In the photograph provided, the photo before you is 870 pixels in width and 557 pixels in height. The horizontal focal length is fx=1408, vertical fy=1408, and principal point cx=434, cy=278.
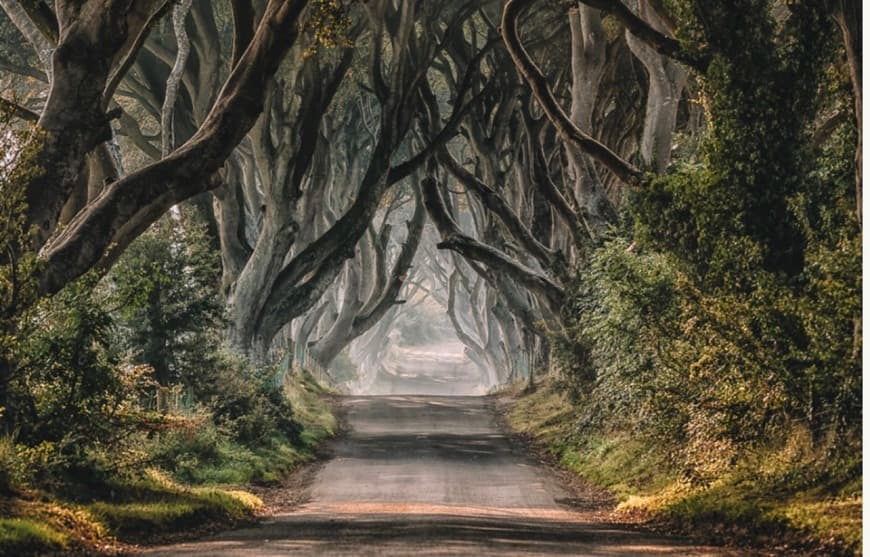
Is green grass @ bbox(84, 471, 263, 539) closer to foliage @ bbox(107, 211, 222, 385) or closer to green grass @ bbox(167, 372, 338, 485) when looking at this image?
green grass @ bbox(167, 372, 338, 485)

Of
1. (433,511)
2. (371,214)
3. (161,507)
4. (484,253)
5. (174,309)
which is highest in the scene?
(371,214)

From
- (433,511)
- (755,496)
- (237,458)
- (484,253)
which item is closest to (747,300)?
(755,496)

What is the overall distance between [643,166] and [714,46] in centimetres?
368

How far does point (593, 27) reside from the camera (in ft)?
82.3

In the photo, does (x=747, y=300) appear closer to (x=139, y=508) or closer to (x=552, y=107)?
(x=552, y=107)

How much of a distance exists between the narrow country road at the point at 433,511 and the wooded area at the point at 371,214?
166cm

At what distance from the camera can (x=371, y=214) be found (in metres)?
29.4

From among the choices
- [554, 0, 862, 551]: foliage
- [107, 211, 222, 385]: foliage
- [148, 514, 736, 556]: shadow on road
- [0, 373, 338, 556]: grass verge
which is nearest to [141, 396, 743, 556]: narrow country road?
[148, 514, 736, 556]: shadow on road

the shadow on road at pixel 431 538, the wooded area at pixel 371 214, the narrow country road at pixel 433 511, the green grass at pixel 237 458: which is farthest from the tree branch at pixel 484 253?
the shadow on road at pixel 431 538

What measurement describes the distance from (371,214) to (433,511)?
1386 centimetres

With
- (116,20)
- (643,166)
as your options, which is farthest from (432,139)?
(116,20)

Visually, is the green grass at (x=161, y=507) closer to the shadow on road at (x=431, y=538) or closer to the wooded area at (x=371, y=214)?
the wooded area at (x=371, y=214)

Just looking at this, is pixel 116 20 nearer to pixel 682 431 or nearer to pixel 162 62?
pixel 682 431

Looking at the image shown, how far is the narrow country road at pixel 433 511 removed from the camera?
12.2 meters
